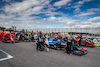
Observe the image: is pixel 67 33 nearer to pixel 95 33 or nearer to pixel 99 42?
pixel 95 33

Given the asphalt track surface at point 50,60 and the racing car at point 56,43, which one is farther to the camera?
the racing car at point 56,43

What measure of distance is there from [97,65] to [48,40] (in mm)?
6062

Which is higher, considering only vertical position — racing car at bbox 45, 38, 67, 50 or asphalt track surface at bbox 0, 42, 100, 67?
racing car at bbox 45, 38, 67, 50

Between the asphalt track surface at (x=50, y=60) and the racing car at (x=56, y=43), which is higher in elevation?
the racing car at (x=56, y=43)

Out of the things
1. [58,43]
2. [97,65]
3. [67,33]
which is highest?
[67,33]

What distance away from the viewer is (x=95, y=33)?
12.6 metres

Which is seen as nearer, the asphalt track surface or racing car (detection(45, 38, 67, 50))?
the asphalt track surface

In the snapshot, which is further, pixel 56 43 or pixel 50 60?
pixel 56 43

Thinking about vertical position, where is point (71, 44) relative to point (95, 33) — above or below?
below

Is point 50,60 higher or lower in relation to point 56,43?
lower

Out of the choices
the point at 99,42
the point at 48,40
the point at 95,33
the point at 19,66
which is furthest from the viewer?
the point at 95,33

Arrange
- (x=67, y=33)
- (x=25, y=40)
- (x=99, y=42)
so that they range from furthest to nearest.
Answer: (x=67, y=33)
(x=25, y=40)
(x=99, y=42)

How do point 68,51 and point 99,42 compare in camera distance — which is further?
point 99,42

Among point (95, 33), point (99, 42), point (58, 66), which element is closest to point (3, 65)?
point (58, 66)
